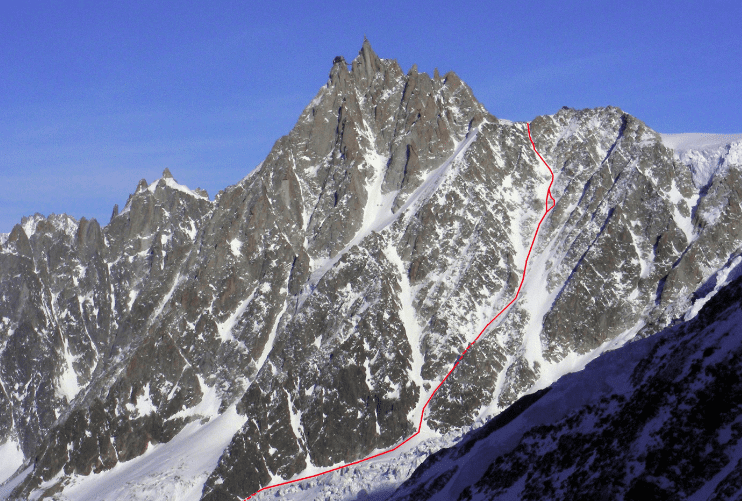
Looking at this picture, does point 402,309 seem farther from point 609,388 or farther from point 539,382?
point 609,388

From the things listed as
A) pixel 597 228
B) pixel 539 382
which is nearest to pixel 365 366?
pixel 539 382

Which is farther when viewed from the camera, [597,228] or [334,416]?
[597,228]

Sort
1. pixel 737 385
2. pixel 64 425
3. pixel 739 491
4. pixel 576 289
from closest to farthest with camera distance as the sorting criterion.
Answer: pixel 739 491
pixel 737 385
pixel 576 289
pixel 64 425

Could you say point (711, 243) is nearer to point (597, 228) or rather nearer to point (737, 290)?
point (597, 228)

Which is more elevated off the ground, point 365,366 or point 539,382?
point 365,366

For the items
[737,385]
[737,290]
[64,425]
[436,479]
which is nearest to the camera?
[737,385]

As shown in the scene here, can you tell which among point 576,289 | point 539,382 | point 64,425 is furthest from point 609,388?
point 64,425

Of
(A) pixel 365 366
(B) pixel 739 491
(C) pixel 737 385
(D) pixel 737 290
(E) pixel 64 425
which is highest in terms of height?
(E) pixel 64 425
